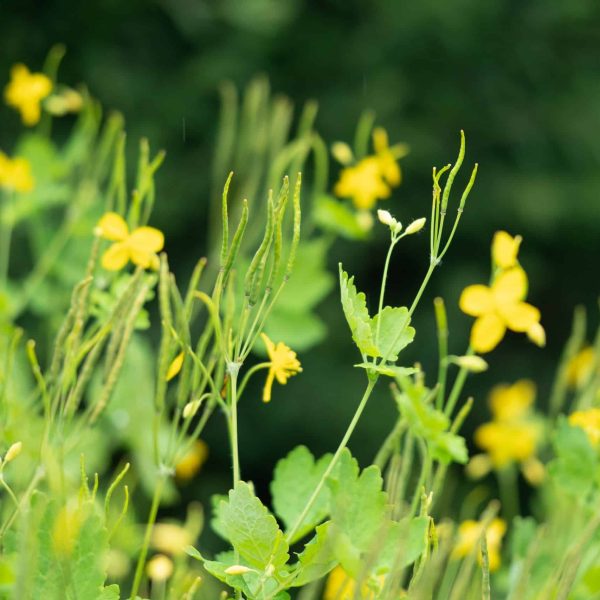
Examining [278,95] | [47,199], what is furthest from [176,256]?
[47,199]

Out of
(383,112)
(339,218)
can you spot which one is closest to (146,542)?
(339,218)

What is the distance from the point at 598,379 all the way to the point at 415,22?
210cm

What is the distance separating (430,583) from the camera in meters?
0.43

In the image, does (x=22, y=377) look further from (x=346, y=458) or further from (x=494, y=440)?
(x=494, y=440)

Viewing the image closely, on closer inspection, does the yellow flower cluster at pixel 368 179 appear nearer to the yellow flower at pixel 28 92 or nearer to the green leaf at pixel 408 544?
the yellow flower at pixel 28 92

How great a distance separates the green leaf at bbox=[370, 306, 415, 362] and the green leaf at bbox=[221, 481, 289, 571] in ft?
0.36

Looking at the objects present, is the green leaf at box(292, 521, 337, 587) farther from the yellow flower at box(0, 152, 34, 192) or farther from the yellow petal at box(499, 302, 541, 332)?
the yellow flower at box(0, 152, 34, 192)

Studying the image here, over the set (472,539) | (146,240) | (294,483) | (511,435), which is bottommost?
(511,435)

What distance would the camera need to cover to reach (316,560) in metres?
0.50

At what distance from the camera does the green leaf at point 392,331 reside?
57 centimetres

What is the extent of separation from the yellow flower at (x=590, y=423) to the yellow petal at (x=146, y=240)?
0.32 m

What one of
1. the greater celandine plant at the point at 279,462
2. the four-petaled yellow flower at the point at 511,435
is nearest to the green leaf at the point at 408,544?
the greater celandine plant at the point at 279,462

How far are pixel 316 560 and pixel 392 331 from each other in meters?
0.15

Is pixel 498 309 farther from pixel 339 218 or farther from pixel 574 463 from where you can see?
Answer: pixel 339 218
